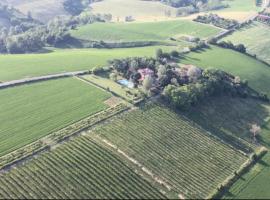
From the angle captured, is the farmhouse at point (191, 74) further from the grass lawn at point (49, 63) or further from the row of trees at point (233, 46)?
the row of trees at point (233, 46)

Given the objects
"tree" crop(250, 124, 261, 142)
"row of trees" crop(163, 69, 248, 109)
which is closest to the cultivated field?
"tree" crop(250, 124, 261, 142)

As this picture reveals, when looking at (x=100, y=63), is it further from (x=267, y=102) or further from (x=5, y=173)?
(x=5, y=173)

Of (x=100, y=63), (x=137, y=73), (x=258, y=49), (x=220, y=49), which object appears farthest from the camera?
(x=258, y=49)

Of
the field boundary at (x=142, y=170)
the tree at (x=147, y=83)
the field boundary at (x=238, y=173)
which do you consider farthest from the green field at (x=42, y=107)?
the field boundary at (x=238, y=173)

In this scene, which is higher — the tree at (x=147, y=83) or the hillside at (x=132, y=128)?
the tree at (x=147, y=83)

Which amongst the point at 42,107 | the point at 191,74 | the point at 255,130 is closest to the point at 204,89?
the point at 191,74

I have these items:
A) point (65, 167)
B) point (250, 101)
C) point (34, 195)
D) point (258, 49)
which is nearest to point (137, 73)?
point (250, 101)

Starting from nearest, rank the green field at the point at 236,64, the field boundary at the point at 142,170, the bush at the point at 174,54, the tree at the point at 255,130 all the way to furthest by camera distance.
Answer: the field boundary at the point at 142,170, the tree at the point at 255,130, the green field at the point at 236,64, the bush at the point at 174,54
